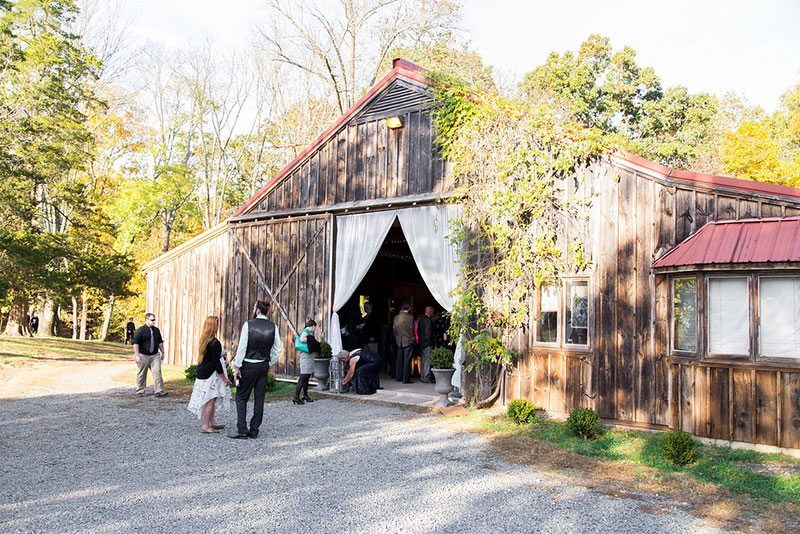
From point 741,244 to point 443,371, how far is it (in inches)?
205

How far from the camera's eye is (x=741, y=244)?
8453 millimetres

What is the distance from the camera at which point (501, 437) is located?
9219mm

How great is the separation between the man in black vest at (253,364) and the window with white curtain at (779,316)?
6.50m

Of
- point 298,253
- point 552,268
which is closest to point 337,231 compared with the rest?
point 298,253

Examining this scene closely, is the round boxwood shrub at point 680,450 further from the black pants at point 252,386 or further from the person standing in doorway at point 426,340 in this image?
the person standing in doorway at point 426,340

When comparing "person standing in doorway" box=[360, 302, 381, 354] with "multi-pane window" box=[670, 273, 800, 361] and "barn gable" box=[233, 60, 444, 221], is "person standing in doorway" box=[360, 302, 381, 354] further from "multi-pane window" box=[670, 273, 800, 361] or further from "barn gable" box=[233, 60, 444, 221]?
"multi-pane window" box=[670, 273, 800, 361]

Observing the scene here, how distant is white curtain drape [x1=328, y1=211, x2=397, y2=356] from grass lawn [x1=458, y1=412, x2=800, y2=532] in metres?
4.78

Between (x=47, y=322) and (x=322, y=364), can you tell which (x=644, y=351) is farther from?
(x=47, y=322)

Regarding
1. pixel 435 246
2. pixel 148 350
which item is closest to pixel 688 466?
pixel 435 246

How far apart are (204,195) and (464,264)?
96.0 feet

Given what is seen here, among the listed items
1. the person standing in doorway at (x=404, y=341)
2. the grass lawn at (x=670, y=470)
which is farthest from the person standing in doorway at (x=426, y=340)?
the grass lawn at (x=670, y=470)

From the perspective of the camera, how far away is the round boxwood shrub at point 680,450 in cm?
749

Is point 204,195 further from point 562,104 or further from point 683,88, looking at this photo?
point 683,88

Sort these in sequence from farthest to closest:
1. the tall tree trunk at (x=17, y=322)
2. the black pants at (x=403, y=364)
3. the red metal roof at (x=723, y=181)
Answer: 1. the tall tree trunk at (x=17, y=322)
2. the black pants at (x=403, y=364)
3. the red metal roof at (x=723, y=181)
